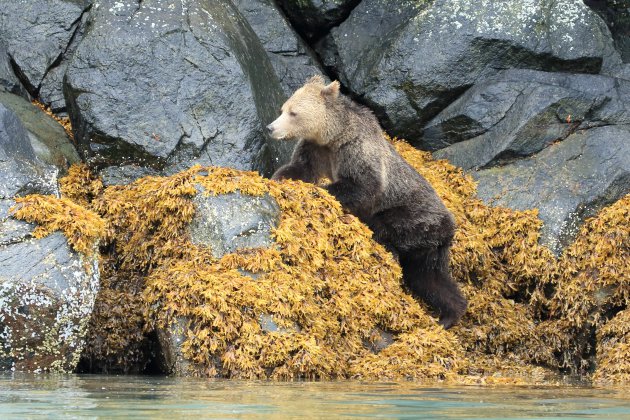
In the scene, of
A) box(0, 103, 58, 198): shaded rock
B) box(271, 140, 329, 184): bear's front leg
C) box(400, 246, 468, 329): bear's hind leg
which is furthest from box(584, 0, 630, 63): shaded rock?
box(0, 103, 58, 198): shaded rock

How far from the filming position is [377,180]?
366 inches

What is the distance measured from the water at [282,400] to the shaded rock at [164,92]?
309 centimetres

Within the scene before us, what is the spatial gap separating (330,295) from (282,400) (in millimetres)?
3012

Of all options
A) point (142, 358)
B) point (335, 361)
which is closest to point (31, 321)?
point (142, 358)

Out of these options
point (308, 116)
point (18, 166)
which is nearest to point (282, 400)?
point (18, 166)

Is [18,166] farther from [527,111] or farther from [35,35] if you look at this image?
[527,111]

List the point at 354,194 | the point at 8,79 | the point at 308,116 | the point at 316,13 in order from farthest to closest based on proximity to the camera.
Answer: the point at 316,13
the point at 8,79
the point at 308,116
the point at 354,194

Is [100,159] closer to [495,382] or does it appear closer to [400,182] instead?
[400,182]

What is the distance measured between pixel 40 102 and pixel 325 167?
324cm

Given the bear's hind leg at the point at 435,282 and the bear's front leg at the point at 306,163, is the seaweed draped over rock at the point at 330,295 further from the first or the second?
the bear's front leg at the point at 306,163

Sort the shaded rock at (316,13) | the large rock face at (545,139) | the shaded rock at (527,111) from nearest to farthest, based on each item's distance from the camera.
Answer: the large rock face at (545,139), the shaded rock at (527,111), the shaded rock at (316,13)

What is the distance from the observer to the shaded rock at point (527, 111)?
10945mm

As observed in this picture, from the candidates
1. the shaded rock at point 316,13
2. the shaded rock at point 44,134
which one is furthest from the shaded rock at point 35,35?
the shaded rock at point 316,13

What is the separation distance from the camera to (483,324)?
9.86 meters
